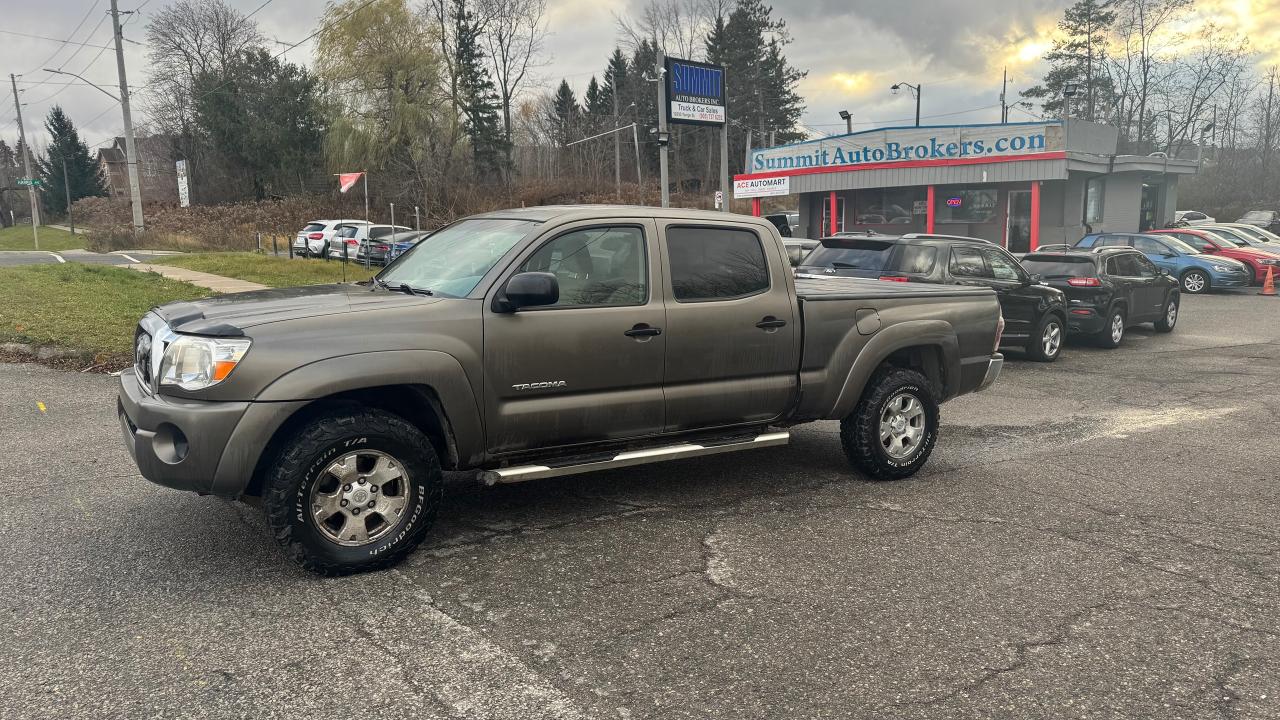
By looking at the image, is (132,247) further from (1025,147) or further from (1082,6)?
(1082,6)

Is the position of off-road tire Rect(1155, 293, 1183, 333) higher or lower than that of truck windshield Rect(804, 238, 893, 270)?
lower

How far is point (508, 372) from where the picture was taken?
4.55 metres

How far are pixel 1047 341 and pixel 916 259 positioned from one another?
115 inches

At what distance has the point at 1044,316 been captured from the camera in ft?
40.0

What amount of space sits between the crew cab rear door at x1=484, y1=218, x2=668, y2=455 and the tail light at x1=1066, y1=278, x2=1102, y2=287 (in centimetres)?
1060

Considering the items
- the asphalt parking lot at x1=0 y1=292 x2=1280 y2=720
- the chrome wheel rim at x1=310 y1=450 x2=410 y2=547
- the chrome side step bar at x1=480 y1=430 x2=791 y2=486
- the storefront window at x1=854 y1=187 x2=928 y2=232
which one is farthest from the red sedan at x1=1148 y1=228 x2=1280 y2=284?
the chrome wheel rim at x1=310 y1=450 x2=410 y2=547

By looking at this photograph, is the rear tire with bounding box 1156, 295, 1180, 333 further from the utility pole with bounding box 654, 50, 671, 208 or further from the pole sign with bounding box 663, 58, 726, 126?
the pole sign with bounding box 663, 58, 726, 126

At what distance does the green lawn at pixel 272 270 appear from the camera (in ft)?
63.3

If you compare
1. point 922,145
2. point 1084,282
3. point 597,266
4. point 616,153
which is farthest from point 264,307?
point 616,153

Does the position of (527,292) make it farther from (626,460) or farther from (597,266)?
(626,460)

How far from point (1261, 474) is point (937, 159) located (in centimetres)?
2678

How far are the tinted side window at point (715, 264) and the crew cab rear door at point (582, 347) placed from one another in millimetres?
173

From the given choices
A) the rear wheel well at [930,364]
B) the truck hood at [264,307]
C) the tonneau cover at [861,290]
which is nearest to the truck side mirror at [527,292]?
the truck hood at [264,307]

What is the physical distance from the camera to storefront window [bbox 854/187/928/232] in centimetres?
3359
